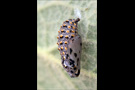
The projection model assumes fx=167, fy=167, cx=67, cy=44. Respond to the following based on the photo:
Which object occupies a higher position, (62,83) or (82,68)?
(82,68)

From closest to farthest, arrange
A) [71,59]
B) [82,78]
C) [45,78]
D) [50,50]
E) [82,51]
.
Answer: [71,59]
[82,51]
[82,78]
[50,50]
[45,78]

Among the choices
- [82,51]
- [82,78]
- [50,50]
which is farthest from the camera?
[50,50]

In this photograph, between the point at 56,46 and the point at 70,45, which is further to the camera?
the point at 56,46

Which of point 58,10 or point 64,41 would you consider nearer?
point 64,41

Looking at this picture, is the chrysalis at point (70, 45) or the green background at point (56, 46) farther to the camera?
the green background at point (56, 46)

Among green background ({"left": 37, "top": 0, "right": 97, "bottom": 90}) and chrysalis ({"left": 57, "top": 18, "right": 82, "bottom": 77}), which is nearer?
chrysalis ({"left": 57, "top": 18, "right": 82, "bottom": 77})

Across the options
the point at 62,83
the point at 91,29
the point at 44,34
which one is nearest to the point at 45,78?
the point at 62,83

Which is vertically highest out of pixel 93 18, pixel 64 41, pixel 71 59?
pixel 93 18

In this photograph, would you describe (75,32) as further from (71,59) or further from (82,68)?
(82,68)
